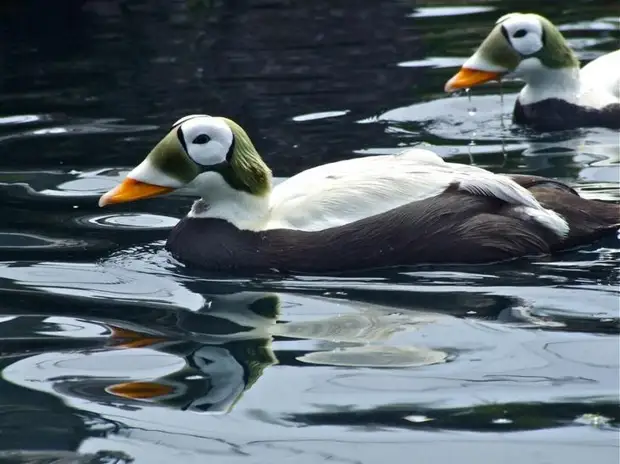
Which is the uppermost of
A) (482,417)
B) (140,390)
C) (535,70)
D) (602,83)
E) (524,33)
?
(524,33)

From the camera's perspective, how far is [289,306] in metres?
6.18

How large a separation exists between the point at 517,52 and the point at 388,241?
411 cm

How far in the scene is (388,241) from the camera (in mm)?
6598

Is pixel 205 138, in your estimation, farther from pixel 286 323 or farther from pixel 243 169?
pixel 286 323

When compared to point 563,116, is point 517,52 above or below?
above

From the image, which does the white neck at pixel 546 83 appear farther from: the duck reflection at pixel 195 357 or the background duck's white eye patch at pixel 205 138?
the duck reflection at pixel 195 357

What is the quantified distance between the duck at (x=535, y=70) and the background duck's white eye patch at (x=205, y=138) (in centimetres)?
384

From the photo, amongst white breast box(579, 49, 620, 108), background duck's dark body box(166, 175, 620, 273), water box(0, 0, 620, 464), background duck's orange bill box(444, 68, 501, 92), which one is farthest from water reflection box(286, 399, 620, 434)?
background duck's orange bill box(444, 68, 501, 92)

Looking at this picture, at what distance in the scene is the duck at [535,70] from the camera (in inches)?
399

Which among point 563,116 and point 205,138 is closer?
point 205,138

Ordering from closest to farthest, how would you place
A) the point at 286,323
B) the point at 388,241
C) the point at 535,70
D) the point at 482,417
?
the point at 482,417, the point at 286,323, the point at 388,241, the point at 535,70

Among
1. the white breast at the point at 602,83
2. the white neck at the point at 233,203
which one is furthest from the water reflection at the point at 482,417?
the white breast at the point at 602,83

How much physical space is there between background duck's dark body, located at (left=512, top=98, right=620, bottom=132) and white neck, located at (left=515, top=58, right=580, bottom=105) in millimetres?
59

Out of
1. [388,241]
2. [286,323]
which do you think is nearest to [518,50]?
[388,241]
